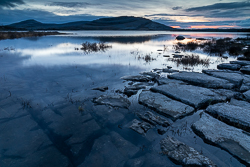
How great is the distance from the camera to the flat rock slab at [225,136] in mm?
2391

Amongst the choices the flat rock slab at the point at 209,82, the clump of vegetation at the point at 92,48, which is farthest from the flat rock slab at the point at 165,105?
the clump of vegetation at the point at 92,48

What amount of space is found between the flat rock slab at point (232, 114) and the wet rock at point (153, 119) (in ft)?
4.13

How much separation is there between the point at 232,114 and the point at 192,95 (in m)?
1.14

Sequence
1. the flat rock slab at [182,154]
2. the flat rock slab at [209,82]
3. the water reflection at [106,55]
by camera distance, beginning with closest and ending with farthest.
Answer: the flat rock slab at [182,154] → the flat rock slab at [209,82] → the water reflection at [106,55]

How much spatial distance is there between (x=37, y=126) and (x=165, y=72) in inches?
251

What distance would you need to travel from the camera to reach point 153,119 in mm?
3371

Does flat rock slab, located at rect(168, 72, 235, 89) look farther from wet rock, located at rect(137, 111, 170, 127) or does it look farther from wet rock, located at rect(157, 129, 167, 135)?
wet rock, located at rect(157, 129, 167, 135)

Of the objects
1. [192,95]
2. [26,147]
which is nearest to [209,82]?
[192,95]

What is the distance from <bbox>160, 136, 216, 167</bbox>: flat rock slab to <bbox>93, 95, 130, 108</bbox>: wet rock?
1.65 metres

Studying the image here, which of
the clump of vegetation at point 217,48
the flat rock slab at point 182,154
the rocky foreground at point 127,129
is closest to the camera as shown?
the flat rock slab at point 182,154

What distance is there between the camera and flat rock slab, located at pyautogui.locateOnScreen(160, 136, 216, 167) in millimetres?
2209

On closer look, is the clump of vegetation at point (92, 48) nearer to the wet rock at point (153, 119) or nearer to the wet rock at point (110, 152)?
the wet rock at point (153, 119)

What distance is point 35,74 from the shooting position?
680 centimetres

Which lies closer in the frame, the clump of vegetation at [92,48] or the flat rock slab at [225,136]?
the flat rock slab at [225,136]
